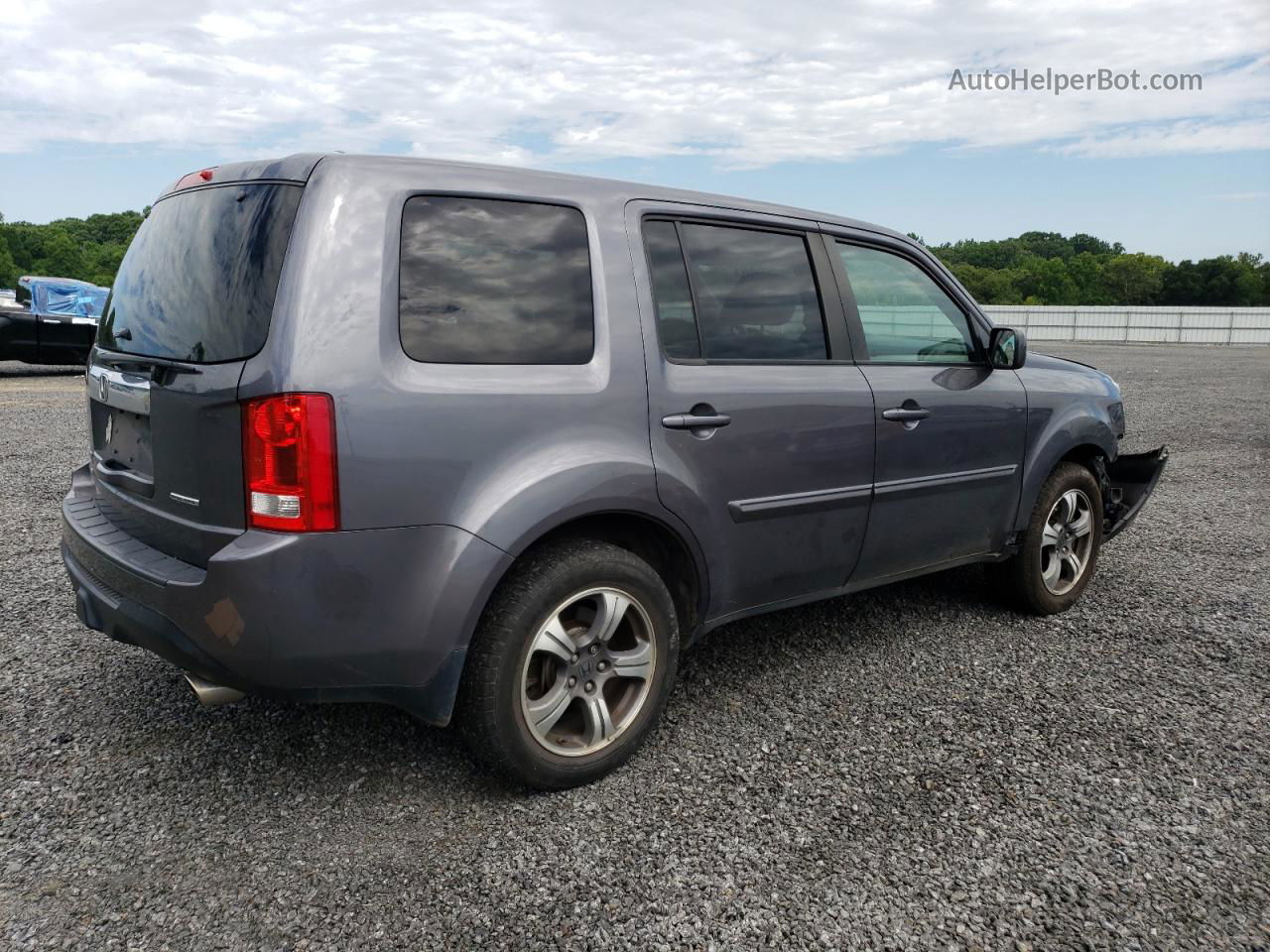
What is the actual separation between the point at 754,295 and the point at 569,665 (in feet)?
4.76

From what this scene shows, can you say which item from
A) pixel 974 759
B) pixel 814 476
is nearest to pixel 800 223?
pixel 814 476

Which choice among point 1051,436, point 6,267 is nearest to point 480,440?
point 1051,436

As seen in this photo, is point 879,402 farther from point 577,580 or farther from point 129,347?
point 129,347

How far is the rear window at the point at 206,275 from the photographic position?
2.62 metres

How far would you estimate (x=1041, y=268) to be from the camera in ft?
303

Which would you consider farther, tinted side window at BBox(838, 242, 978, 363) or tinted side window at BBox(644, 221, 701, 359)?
tinted side window at BBox(838, 242, 978, 363)

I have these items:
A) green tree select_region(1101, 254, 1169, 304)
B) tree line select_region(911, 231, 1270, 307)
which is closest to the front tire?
tree line select_region(911, 231, 1270, 307)

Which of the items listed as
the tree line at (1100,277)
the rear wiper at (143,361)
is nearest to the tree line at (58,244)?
the tree line at (1100,277)

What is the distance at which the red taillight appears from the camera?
2482mm

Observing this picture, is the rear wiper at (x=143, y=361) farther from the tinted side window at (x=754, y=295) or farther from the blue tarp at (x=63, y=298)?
the blue tarp at (x=63, y=298)

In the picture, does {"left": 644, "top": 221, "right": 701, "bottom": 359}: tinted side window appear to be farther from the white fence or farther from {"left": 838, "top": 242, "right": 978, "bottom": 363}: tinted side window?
the white fence

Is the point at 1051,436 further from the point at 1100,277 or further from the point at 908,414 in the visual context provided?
the point at 1100,277

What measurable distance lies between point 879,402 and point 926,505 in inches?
A: 20.9

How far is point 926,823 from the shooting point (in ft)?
9.48
